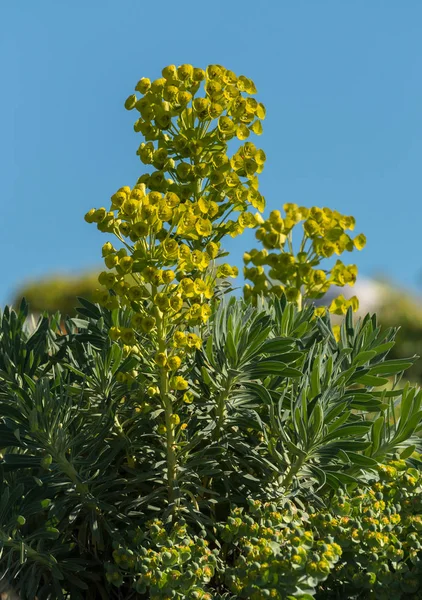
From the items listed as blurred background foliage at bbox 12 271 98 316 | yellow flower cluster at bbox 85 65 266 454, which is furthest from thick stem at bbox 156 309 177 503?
blurred background foliage at bbox 12 271 98 316

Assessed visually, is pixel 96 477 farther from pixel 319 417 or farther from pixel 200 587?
pixel 319 417

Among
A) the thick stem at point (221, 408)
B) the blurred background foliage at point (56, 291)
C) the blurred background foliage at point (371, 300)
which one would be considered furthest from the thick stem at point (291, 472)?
the blurred background foliage at point (56, 291)

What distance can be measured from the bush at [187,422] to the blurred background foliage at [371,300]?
9.56 meters

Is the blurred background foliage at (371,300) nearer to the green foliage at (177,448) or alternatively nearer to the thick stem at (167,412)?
the green foliage at (177,448)

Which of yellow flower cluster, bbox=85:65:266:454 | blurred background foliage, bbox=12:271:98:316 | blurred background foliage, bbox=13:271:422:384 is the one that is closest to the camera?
yellow flower cluster, bbox=85:65:266:454

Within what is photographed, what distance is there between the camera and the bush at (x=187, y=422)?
7.08ft

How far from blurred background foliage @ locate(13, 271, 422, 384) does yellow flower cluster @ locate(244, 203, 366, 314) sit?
8724 millimetres

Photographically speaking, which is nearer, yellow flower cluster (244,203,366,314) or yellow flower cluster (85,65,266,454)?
yellow flower cluster (85,65,266,454)

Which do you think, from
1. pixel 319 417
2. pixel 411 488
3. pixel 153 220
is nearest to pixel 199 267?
pixel 153 220

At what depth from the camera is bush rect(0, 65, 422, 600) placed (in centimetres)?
216

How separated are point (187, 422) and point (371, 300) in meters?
13.0

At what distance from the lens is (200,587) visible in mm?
2059

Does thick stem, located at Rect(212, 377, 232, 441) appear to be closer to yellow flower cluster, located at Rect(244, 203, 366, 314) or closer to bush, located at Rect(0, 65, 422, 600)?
bush, located at Rect(0, 65, 422, 600)

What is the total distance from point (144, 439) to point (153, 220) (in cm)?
83
